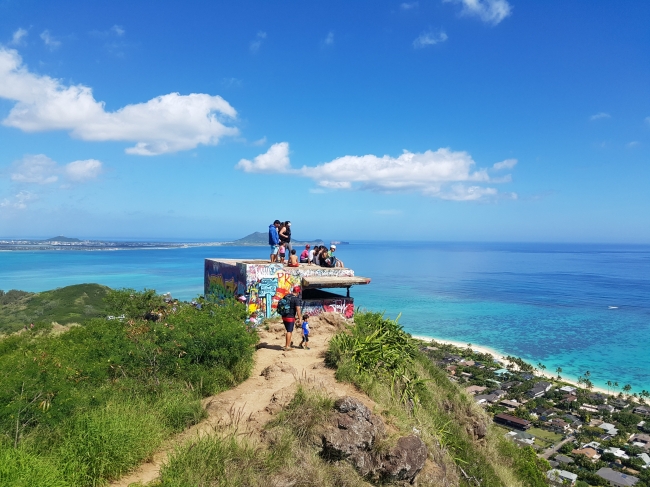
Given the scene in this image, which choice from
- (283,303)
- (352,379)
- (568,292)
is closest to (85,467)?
(352,379)

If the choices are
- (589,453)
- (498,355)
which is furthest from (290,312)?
(498,355)

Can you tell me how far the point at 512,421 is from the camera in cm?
3161

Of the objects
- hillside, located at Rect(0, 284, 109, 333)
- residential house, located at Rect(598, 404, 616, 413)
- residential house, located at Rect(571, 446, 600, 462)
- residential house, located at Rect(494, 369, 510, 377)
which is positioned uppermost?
→ hillside, located at Rect(0, 284, 109, 333)

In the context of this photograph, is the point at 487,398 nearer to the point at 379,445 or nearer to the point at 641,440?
the point at 641,440

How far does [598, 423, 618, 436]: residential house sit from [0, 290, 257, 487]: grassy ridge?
32756mm

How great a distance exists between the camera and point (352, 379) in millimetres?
8977

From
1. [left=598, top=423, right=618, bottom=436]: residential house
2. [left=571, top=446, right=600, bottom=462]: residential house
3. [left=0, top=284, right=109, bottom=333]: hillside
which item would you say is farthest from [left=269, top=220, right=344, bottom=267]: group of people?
[left=598, top=423, right=618, bottom=436]: residential house

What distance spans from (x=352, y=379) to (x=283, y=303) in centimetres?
294

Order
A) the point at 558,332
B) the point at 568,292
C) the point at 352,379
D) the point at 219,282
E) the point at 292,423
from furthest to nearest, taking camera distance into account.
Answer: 1. the point at 568,292
2. the point at 558,332
3. the point at 219,282
4. the point at 352,379
5. the point at 292,423

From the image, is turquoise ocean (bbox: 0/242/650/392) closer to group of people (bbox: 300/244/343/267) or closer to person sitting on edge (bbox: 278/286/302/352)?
group of people (bbox: 300/244/343/267)

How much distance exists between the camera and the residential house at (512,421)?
103 feet

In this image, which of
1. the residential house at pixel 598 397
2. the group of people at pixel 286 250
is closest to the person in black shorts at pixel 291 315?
the group of people at pixel 286 250

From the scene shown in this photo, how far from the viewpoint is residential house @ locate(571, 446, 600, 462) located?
91.8 feet

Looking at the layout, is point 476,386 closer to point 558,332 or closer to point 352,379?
point 558,332
